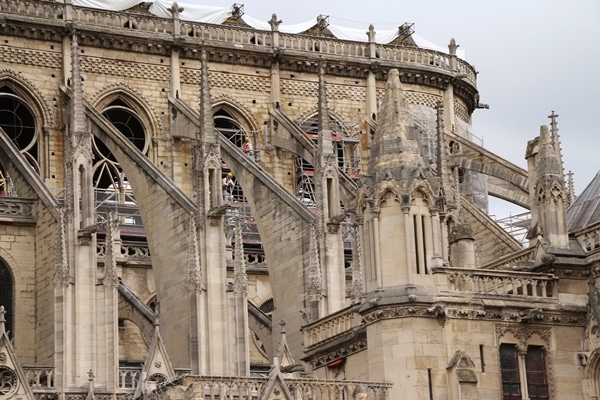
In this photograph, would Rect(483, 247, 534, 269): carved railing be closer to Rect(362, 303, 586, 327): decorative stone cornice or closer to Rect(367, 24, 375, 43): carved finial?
Rect(362, 303, 586, 327): decorative stone cornice

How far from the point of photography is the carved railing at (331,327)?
113 feet

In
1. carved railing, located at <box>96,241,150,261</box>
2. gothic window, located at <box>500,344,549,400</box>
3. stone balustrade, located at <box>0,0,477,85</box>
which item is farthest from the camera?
stone balustrade, located at <box>0,0,477,85</box>

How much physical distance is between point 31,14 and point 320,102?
367 inches

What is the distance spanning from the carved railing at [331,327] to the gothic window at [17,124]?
19.0m

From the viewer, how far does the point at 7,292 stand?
157ft

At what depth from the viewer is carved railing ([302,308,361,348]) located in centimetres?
3434

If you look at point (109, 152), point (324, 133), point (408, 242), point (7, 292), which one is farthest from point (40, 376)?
point (408, 242)

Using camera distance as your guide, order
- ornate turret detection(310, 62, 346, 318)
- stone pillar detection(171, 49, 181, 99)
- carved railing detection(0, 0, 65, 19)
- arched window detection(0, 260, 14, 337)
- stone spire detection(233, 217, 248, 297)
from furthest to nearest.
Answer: stone pillar detection(171, 49, 181, 99)
carved railing detection(0, 0, 65, 19)
arched window detection(0, 260, 14, 337)
ornate turret detection(310, 62, 346, 318)
stone spire detection(233, 217, 248, 297)

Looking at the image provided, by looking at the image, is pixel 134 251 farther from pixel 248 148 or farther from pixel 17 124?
pixel 248 148

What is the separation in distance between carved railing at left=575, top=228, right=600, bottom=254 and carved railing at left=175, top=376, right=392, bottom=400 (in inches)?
199

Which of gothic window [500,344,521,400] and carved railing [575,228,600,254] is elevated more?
carved railing [575,228,600,254]

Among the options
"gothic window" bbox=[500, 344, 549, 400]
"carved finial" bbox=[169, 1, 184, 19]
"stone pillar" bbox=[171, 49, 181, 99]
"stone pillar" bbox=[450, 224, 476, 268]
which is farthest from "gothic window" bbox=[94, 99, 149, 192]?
"gothic window" bbox=[500, 344, 549, 400]

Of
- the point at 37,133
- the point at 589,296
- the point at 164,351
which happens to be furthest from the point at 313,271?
the point at 589,296

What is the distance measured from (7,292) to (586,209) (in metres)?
17.6
